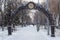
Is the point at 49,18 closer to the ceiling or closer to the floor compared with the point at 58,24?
closer to the ceiling

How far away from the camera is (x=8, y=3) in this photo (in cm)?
4312

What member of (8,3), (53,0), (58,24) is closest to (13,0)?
(8,3)

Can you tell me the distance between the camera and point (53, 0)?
4681cm

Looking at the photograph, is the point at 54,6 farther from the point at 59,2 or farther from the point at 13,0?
the point at 13,0

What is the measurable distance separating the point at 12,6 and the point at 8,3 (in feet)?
3.39

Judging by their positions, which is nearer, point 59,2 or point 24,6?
point 24,6

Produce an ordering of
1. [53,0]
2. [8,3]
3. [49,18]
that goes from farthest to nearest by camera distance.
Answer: [53,0], [8,3], [49,18]

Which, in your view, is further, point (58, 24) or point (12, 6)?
point (58, 24)

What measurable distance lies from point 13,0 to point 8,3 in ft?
9.00

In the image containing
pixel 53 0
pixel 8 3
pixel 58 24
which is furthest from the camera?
pixel 58 24

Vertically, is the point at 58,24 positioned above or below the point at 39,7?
below

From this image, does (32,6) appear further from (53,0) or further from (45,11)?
(53,0)

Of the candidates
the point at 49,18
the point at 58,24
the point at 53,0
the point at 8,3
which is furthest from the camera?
the point at 58,24

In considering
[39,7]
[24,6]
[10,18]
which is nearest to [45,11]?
[39,7]
